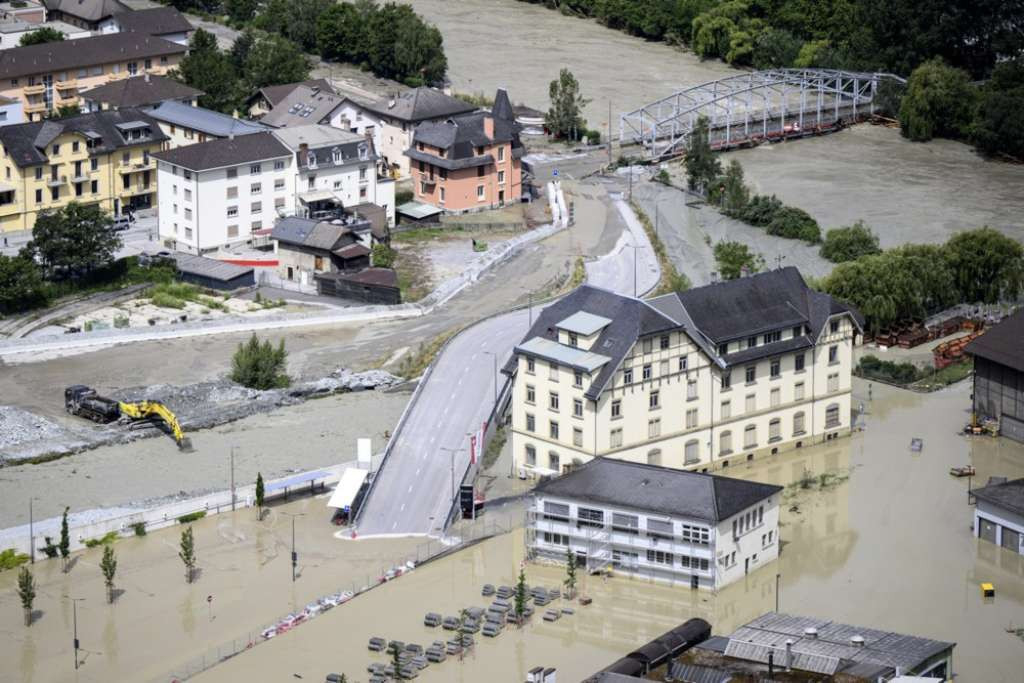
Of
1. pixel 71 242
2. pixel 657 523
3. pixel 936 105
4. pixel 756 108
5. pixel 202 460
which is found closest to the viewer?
pixel 657 523

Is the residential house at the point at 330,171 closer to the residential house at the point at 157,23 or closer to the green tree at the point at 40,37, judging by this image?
the green tree at the point at 40,37

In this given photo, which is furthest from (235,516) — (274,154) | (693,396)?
(274,154)

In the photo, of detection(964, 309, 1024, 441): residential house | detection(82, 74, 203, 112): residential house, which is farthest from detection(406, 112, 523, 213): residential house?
detection(964, 309, 1024, 441): residential house

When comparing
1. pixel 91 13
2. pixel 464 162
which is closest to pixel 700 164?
pixel 464 162

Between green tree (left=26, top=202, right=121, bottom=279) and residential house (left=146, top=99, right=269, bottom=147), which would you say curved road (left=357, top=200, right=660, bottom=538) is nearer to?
green tree (left=26, top=202, right=121, bottom=279)

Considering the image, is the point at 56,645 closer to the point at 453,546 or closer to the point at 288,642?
the point at 288,642

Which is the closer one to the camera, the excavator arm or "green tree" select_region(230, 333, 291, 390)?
the excavator arm

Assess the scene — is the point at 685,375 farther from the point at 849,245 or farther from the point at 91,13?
the point at 91,13
